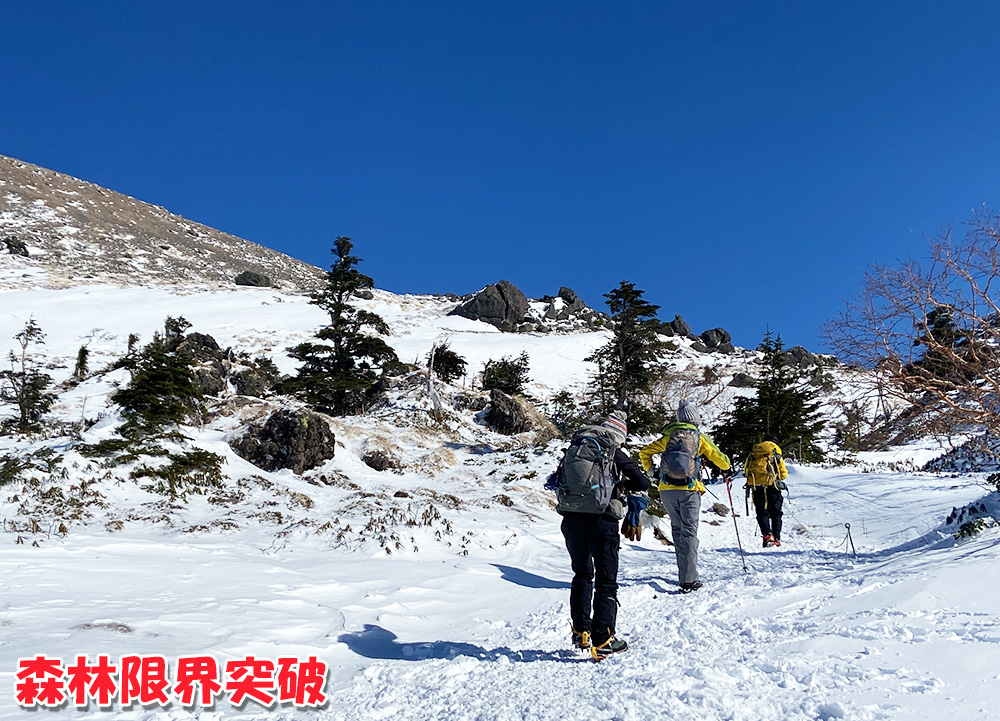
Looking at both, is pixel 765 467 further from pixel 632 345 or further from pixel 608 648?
pixel 632 345

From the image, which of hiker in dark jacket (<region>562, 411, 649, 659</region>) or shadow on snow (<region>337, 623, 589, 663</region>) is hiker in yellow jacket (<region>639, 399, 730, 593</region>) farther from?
shadow on snow (<region>337, 623, 589, 663</region>)

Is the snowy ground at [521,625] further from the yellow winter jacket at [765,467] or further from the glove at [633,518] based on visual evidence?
the yellow winter jacket at [765,467]

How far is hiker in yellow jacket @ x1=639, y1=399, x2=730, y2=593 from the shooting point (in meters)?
6.28

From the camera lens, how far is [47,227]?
6700 centimetres

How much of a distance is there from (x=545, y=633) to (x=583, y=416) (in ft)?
70.3

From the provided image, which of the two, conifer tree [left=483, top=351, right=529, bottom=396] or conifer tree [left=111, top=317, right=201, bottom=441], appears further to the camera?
conifer tree [left=483, top=351, right=529, bottom=396]

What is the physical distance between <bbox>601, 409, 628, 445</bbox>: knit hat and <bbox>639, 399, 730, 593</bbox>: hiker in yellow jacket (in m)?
1.66

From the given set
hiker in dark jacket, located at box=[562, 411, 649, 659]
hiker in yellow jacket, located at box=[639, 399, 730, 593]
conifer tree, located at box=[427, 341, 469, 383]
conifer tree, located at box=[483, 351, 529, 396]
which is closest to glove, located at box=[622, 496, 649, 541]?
hiker in yellow jacket, located at box=[639, 399, 730, 593]

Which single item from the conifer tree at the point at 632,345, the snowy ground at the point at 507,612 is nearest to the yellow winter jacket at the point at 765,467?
the snowy ground at the point at 507,612

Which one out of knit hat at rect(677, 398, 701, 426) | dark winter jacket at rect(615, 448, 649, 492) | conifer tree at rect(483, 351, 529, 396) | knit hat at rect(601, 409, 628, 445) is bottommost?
dark winter jacket at rect(615, 448, 649, 492)

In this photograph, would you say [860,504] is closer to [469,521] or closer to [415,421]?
[469,521]

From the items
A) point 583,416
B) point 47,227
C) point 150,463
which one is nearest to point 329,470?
point 150,463

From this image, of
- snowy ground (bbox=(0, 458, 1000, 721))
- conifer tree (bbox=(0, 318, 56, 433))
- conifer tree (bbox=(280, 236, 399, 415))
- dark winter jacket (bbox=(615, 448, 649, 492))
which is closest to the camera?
snowy ground (bbox=(0, 458, 1000, 721))

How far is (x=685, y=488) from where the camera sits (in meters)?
6.32
